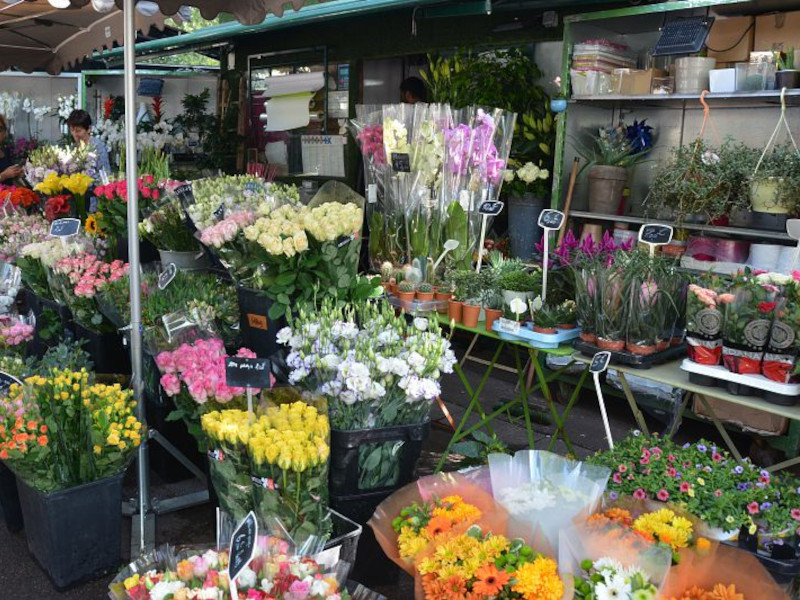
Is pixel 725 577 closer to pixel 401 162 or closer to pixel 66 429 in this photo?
pixel 66 429

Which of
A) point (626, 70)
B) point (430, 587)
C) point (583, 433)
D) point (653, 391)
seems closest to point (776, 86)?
point (626, 70)

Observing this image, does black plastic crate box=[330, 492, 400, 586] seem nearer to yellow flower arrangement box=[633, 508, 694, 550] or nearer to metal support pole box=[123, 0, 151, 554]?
metal support pole box=[123, 0, 151, 554]

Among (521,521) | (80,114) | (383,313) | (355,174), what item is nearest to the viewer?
(521,521)

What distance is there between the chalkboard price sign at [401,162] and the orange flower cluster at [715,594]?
2.98 m

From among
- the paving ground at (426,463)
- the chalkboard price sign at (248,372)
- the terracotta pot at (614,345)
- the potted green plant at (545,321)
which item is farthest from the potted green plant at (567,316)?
the chalkboard price sign at (248,372)

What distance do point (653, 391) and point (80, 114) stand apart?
5.29m

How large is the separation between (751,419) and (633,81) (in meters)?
2.16

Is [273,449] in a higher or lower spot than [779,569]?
higher

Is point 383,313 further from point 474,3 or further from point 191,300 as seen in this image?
point 474,3

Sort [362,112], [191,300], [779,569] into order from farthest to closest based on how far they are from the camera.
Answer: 1. [362,112]
2. [191,300]
3. [779,569]

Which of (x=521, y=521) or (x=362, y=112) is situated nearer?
(x=521, y=521)

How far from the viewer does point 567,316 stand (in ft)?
11.3

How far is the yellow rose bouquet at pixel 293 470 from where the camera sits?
2336 millimetres

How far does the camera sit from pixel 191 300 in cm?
371
